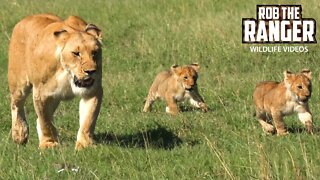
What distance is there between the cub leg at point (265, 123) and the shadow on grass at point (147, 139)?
116 centimetres

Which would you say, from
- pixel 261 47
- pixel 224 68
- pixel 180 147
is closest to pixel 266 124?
pixel 180 147

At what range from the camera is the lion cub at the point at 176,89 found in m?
11.6

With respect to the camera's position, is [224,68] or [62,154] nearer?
[62,154]

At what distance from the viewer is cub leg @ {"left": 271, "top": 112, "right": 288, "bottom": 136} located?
28.6 ft

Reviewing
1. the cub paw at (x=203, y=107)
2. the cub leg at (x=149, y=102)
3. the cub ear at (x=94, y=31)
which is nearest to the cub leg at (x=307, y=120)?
the cub paw at (x=203, y=107)

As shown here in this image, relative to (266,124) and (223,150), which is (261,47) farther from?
(223,150)

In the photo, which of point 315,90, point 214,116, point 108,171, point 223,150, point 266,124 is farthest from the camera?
point 315,90

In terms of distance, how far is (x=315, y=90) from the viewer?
11508mm

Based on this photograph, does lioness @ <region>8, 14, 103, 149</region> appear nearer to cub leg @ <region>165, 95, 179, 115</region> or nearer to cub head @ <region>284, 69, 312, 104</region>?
cub head @ <region>284, 69, 312, 104</region>

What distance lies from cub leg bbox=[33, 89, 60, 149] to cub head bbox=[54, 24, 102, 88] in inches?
22.9

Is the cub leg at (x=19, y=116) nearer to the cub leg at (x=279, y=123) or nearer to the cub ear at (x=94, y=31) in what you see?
the cub ear at (x=94, y=31)

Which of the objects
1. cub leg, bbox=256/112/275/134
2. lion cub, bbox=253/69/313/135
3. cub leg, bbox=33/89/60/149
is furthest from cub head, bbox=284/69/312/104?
cub leg, bbox=33/89/60/149

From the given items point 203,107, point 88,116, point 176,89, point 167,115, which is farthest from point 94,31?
point 176,89

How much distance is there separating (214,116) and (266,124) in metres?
0.94
